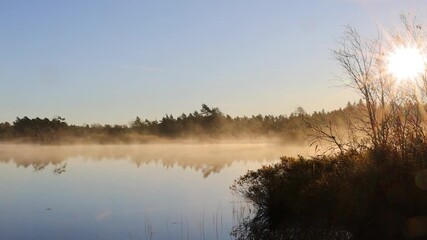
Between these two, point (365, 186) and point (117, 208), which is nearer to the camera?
point (365, 186)

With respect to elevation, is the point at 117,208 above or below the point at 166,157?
below

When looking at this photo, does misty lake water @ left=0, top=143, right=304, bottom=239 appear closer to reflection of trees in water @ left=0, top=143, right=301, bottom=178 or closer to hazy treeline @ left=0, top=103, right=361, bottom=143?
reflection of trees in water @ left=0, top=143, right=301, bottom=178

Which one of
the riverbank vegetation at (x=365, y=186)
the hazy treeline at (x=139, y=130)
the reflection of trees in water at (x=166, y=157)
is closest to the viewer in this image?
the riverbank vegetation at (x=365, y=186)

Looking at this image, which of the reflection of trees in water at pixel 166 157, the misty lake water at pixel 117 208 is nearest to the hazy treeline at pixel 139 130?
the reflection of trees in water at pixel 166 157

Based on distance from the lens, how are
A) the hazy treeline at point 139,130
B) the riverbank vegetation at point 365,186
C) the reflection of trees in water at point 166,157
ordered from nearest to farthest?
the riverbank vegetation at point 365,186 < the reflection of trees in water at point 166,157 < the hazy treeline at point 139,130

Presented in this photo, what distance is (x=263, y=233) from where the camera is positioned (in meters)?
11.0

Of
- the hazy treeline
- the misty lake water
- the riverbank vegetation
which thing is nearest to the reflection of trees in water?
the misty lake water

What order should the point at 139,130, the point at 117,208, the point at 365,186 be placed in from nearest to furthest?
the point at 365,186 < the point at 117,208 < the point at 139,130

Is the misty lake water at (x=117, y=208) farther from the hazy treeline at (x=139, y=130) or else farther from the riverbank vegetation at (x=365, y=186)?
the hazy treeline at (x=139, y=130)

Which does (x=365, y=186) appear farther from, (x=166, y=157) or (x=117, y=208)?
(x=166, y=157)

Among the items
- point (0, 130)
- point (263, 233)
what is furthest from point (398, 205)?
point (0, 130)

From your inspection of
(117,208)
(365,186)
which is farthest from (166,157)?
(365,186)

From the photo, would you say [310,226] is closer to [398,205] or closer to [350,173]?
[350,173]

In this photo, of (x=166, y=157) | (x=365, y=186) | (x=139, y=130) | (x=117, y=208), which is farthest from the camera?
(x=139, y=130)
